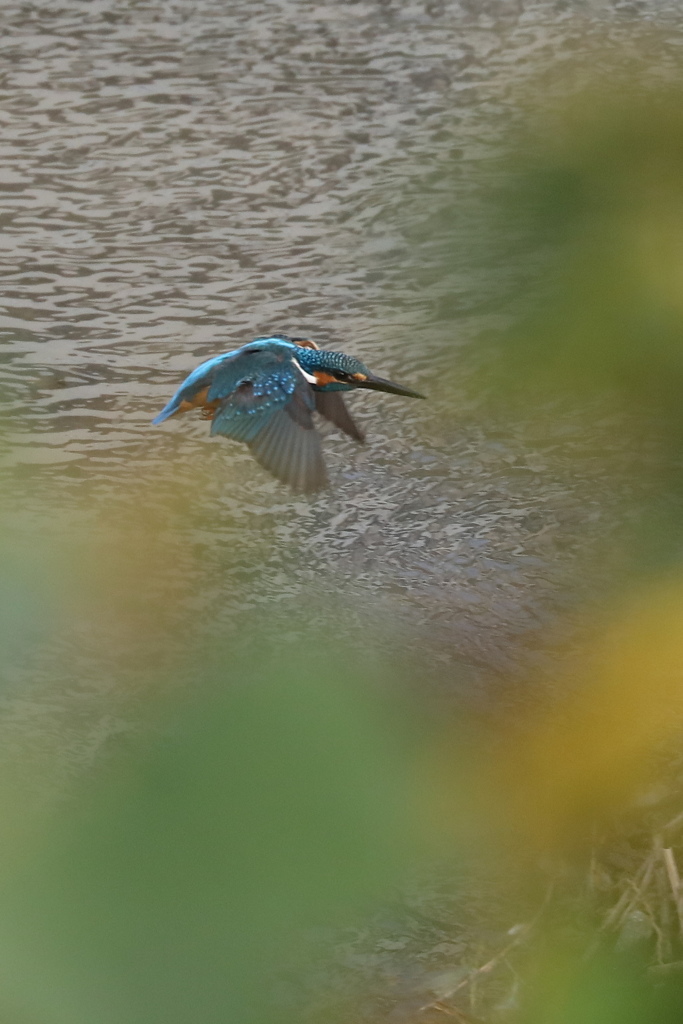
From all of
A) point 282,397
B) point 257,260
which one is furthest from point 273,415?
point 257,260

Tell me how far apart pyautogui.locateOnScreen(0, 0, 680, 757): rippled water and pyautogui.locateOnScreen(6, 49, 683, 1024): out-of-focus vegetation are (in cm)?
28

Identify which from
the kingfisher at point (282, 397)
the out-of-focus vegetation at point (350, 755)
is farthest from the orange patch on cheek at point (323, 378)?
the out-of-focus vegetation at point (350, 755)

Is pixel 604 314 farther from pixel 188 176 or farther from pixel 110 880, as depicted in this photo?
pixel 188 176

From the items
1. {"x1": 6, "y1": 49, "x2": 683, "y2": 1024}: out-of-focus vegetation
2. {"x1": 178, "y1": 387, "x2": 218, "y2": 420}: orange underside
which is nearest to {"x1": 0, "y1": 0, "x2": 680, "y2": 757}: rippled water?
{"x1": 178, "y1": 387, "x2": 218, "y2": 420}: orange underside

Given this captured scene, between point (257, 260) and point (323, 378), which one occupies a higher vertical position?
point (323, 378)

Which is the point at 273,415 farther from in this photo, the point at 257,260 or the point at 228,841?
the point at 257,260

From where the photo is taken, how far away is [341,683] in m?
0.22

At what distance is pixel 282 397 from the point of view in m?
0.65

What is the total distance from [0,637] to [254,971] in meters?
0.07

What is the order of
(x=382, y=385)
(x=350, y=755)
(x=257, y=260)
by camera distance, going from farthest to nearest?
(x=257, y=260) < (x=382, y=385) < (x=350, y=755)

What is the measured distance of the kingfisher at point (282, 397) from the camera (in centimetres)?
64

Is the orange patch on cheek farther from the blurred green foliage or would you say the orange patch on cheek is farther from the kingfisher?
the blurred green foliage

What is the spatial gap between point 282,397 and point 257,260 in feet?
2.16

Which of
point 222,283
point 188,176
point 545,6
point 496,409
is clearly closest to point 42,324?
point 222,283
